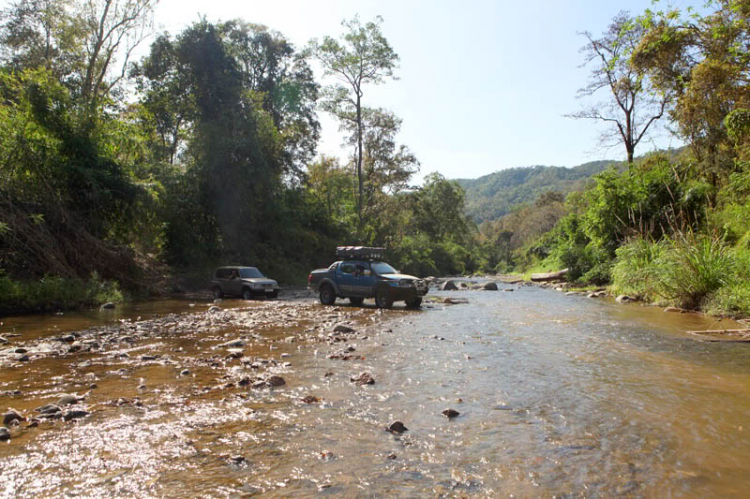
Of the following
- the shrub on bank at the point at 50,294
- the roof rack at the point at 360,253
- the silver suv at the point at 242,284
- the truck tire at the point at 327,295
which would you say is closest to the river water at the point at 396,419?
the shrub on bank at the point at 50,294

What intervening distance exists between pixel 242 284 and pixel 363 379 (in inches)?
648

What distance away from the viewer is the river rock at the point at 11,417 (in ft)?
15.0

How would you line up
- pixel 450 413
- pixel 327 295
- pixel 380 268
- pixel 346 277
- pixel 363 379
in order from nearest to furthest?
1. pixel 450 413
2. pixel 363 379
3. pixel 380 268
4. pixel 346 277
5. pixel 327 295

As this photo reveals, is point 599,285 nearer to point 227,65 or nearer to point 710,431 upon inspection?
point 710,431

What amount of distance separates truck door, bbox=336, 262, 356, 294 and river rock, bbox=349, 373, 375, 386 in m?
10.9

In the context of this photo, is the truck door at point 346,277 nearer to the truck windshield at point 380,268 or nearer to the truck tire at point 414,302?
the truck windshield at point 380,268

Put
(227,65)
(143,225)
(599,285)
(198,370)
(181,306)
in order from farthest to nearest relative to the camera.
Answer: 1. (227,65)
2. (599,285)
3. (143,225)
4. (181,306)
5. (198,370)

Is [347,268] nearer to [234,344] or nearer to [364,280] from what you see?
[364,280]

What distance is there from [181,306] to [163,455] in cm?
1484

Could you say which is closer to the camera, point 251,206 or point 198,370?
point 198,370

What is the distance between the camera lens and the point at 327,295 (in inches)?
716

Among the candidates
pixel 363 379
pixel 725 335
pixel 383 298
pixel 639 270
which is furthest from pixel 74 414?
pixel 639 270

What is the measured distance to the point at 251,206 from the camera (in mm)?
30750

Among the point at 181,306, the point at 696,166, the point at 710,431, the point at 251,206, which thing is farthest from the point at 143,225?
the point at 696,166
